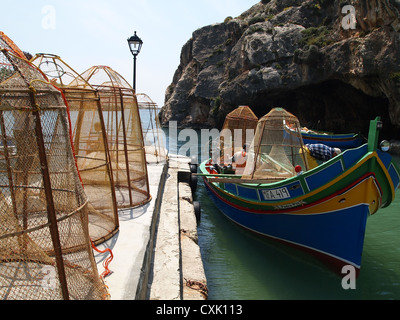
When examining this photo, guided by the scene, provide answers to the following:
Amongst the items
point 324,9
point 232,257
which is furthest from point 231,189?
point 324,9

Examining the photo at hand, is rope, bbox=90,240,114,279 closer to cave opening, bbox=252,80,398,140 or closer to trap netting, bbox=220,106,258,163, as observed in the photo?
trap netting, bbox=220,106,258,163

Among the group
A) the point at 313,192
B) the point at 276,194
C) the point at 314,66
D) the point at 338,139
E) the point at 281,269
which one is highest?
the point at 314,66

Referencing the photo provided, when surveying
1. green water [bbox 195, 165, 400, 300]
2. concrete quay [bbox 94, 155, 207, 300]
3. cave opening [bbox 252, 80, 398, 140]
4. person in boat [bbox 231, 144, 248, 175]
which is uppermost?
cave opening [bbox 252, 80, 398, 140]

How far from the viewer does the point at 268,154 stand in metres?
8.94

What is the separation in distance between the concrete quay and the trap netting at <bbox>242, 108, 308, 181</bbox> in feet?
7.50

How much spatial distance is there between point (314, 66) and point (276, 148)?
2033 cm

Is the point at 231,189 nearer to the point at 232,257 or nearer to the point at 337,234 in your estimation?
the point at 232,257

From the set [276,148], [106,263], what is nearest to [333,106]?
[276,148]

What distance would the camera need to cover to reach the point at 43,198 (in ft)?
10.9

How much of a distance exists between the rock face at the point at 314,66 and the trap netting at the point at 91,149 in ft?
63.4

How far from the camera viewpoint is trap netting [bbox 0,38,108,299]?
278 cm

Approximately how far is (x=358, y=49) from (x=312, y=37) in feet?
22.7

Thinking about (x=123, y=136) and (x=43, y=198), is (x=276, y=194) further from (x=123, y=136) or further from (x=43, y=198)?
(x=43, y=198)

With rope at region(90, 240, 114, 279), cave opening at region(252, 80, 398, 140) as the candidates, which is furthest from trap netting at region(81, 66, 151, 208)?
cave opening at region(252, 80, 398, 140)
